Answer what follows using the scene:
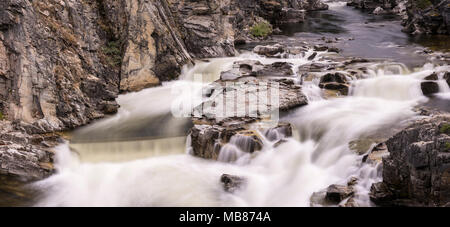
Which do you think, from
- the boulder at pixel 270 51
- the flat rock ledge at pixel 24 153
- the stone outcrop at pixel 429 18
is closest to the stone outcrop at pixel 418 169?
the flat rock ledge at pixel 24 153

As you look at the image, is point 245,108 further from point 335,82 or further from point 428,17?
point 428,17

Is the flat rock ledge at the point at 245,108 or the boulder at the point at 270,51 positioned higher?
the boulder at the point at 270,51

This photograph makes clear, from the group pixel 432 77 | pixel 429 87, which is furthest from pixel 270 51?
pixel 429 87

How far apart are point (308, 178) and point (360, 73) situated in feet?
22.7

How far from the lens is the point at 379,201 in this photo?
319 inches

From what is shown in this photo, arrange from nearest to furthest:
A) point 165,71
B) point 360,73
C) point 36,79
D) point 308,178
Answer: point 308,178, point 36,79, point 360,73, point 165,71

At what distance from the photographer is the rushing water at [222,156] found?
9820mm

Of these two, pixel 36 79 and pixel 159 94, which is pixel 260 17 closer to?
pixel 159 94

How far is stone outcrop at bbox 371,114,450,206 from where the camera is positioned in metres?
7.05

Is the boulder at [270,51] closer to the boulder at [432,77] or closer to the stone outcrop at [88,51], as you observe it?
the stone outcrop at [88,51]

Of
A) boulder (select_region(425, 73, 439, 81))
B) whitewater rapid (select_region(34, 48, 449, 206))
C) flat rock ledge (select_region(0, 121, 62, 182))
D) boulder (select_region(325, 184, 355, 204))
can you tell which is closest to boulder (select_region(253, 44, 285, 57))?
whitewater rapid (select_region(34, 48, 449, 206))

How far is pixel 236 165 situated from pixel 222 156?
0.47m

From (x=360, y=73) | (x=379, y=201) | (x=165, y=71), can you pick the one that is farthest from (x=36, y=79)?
(x=360, y=73)

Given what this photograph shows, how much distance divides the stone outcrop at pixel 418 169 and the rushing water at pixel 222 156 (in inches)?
23.6
